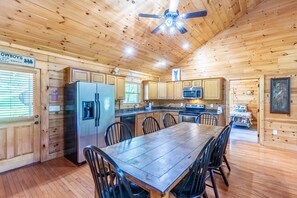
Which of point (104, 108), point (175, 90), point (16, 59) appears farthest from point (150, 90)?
point (16, 59)

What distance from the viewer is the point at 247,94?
26.5ft

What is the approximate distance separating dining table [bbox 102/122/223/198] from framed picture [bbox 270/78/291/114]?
3.33m

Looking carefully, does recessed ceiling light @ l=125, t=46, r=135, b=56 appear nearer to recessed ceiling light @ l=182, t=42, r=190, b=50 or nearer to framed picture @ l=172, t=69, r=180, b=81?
recessed ceiling light @ l=182, t=42, r=190, b=50

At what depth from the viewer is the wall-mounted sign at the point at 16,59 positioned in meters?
2.99

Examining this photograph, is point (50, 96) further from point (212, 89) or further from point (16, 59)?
point (212, 89)

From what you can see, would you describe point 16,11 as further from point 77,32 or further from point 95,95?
point 95,95

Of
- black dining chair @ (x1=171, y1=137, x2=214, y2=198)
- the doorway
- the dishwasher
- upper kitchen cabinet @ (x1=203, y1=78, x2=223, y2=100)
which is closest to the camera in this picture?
black dining chair @ (x1=171, y1=137, x2=214, y2=198)

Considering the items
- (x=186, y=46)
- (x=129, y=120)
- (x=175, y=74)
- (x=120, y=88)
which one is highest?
(x=186, y=46)

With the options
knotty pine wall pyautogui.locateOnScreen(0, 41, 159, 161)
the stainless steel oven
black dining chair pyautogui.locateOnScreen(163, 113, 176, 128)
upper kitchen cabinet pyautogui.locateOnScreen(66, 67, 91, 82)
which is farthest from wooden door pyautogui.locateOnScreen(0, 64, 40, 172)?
the stainless steel oven

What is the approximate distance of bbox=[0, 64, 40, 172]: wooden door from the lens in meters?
3.04

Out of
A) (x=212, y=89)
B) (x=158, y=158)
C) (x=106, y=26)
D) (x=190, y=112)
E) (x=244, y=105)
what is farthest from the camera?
(x=244, y=105)

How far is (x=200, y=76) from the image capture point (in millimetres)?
5945

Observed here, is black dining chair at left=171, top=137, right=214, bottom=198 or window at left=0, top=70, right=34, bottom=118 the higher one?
window at left=0, top=70, right=34, bottom=118

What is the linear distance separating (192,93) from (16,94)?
15.8 ft
